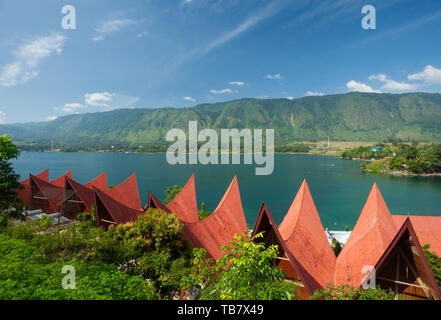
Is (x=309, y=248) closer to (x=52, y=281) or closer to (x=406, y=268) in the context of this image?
(x=406, y=268)

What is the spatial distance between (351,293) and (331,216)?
32294 mm

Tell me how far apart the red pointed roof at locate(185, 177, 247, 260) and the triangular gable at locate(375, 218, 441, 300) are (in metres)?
6.52

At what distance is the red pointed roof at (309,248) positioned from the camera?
9438 mm

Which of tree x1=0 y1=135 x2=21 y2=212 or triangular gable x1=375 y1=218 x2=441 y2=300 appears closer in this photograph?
triangular gable x1=375 y1=218 x2=441 y2=300

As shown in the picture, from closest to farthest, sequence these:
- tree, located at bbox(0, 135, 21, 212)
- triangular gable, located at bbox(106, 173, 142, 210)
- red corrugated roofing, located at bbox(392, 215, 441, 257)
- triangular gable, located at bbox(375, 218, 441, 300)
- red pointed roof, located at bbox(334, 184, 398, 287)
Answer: triangular gable, located at bbox(375, 218, 441, 300), red pointed roof, located at bbox(334, 184, 398, 287), tree, located at bbox(0, 135, 21, 212), red corrugated roofing, located at bbox(392, 215, 441, 257), triangular gable, located at bbox(106, 173, 142, 210)

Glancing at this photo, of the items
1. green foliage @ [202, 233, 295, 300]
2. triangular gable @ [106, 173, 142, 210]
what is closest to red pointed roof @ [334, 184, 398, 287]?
green foliage @ [202, 233, 295, 300]

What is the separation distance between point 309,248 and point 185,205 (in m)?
8.40

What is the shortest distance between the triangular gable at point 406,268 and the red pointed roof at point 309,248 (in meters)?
2.21

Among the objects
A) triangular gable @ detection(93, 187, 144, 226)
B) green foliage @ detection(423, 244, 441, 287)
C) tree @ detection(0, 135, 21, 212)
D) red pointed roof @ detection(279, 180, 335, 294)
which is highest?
tree @ detection(0, 135, 21, 212)

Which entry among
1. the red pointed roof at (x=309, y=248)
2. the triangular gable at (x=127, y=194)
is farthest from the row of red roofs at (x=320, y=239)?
the triangular gable at (x=127, y=194)

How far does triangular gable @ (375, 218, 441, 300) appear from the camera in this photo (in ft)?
23.1

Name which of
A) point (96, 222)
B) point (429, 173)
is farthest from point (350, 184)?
point (96, 222)

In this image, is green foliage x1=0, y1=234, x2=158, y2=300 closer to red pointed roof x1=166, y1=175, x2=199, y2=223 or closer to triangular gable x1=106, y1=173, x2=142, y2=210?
red pointed roof x1=166, y1=175, x2=199, y2=223
